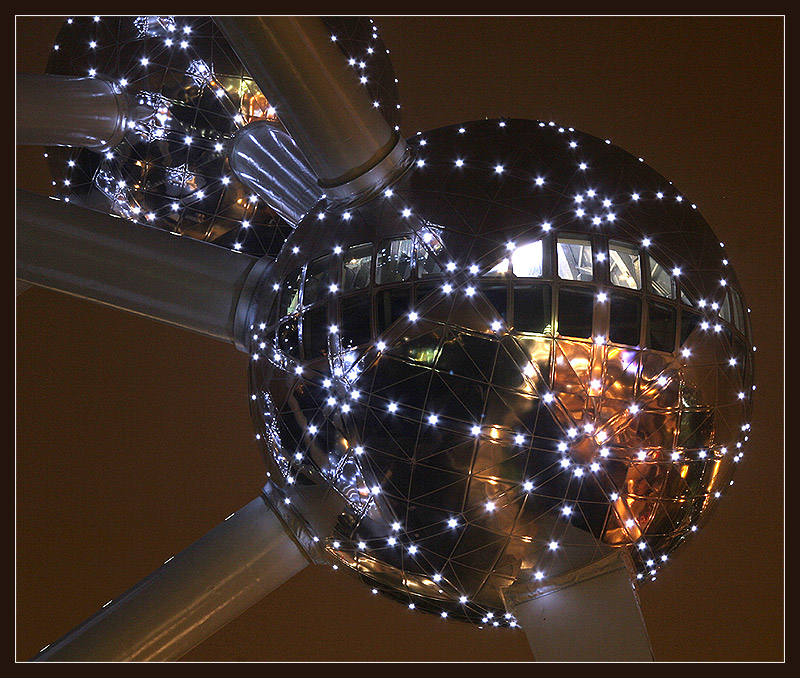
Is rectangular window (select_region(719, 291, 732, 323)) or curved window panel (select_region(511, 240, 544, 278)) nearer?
curved window panel (select_region(511, 240, 544, 278))

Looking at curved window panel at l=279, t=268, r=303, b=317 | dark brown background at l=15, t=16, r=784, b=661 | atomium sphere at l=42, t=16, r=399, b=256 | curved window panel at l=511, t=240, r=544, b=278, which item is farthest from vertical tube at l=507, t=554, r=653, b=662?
dark brown background at l=15, t=16, r=784, b=661

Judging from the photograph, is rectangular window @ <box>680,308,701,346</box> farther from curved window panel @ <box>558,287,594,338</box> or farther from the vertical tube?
the vertical tube

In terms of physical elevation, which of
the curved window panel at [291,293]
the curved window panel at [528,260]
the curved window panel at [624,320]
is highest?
the curved window panel at [291,293]

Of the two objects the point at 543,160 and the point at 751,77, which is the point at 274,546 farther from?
the point at 751,77

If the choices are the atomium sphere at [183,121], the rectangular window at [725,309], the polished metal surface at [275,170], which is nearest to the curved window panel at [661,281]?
the rectangular window at [725,309]

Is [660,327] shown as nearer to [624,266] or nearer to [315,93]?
[624,266]

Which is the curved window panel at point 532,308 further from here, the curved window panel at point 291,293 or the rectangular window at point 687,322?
the curved window panel at point 291,293
